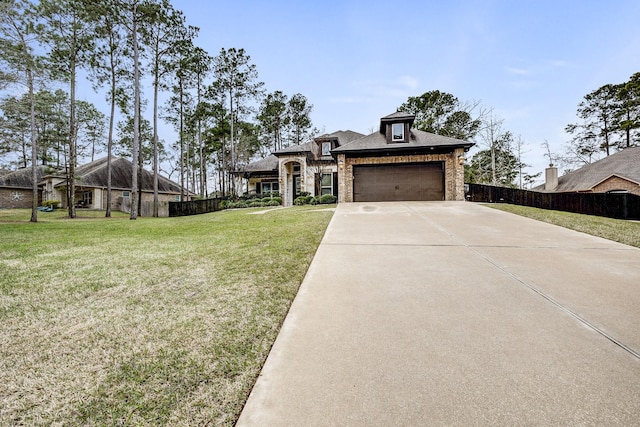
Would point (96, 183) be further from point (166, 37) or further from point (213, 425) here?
point (213, 425)

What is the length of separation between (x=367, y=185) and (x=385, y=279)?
12552mm

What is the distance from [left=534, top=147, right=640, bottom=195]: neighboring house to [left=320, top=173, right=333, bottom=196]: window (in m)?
17.1

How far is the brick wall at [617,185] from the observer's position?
50.8 feet

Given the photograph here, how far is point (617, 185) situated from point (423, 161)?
13.0 metres

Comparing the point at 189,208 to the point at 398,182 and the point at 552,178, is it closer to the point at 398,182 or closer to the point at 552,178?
the point at 398,182

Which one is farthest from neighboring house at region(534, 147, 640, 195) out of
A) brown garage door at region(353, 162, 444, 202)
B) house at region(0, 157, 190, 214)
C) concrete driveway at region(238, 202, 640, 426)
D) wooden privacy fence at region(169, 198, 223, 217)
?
house at region(0, 157, 190, 214)

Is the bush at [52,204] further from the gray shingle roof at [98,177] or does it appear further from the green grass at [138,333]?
the green grass at [138,333]

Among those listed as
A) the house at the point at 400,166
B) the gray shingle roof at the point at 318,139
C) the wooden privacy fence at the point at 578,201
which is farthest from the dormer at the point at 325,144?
the wooden privacy fence at the point at 578,201

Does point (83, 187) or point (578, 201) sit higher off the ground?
point (83, 187)

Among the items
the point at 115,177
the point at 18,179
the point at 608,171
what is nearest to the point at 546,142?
the point at 608,171

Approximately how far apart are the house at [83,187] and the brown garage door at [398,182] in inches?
759

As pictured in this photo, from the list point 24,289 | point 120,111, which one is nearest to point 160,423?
point 24,289

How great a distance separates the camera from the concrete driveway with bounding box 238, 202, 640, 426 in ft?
4.97

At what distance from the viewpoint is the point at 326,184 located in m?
19.6
